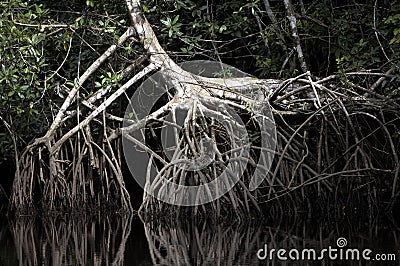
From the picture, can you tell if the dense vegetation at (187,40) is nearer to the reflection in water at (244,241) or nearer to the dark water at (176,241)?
the dark water at (176,241)

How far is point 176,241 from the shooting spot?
5.67 m

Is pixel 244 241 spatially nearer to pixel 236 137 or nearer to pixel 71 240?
pixel 71 240

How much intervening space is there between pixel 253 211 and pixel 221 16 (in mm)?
2643

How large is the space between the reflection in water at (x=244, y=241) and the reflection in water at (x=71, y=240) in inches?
10.6

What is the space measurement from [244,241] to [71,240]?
4.24ft

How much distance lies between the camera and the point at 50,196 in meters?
7.38

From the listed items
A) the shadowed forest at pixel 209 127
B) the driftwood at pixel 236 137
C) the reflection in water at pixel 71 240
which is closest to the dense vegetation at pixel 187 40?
the shadowed forest at pixel 209 127

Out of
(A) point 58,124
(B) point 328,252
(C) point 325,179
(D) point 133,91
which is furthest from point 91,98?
(B) point 328,252

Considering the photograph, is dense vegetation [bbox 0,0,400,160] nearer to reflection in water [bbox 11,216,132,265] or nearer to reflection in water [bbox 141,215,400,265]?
reflection in water [bbox 11,216,132,265]

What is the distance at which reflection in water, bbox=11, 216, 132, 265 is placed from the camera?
16.6 ft

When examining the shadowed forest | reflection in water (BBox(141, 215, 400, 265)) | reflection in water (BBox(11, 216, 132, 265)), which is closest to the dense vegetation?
the shadowed forest

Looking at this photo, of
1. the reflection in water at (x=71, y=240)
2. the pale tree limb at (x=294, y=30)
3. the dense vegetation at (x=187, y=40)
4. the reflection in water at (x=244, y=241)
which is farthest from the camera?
the pale tree limb at (x=294, y=30)

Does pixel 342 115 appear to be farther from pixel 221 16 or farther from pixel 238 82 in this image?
pixel 221 16

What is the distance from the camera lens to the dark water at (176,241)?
195 inches
